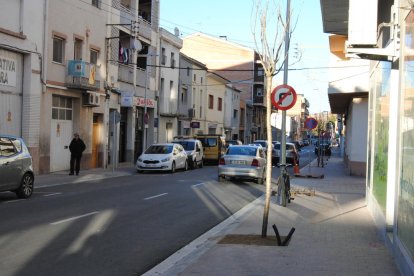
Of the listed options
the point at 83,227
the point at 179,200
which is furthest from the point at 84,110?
the point at 83,227

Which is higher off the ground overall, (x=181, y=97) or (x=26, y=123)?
(x=181, y=97)

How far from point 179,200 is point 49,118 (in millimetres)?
11053

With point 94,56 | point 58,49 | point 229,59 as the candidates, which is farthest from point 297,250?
point 229,59

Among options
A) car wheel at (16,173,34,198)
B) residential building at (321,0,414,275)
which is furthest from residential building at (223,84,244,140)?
residential building at (321,0,414,275)

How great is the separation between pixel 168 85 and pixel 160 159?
15601mm

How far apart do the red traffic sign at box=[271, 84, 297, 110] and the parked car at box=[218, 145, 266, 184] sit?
8265 mm

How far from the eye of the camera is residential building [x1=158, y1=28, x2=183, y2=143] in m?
38.7

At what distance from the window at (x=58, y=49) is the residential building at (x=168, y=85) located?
13.0m

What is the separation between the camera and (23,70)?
21.8 meters

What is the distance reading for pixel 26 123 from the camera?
71.5 feet

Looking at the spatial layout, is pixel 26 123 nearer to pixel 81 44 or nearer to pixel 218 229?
pixel 81 44

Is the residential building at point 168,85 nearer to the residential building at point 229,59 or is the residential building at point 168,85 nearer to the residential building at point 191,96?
the residential building at point 191,96

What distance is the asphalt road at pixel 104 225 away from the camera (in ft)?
23.6

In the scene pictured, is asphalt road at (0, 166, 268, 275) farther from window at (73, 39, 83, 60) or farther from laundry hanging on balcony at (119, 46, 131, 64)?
laundry hanging on balcony at (119, 46, 131, 64)
